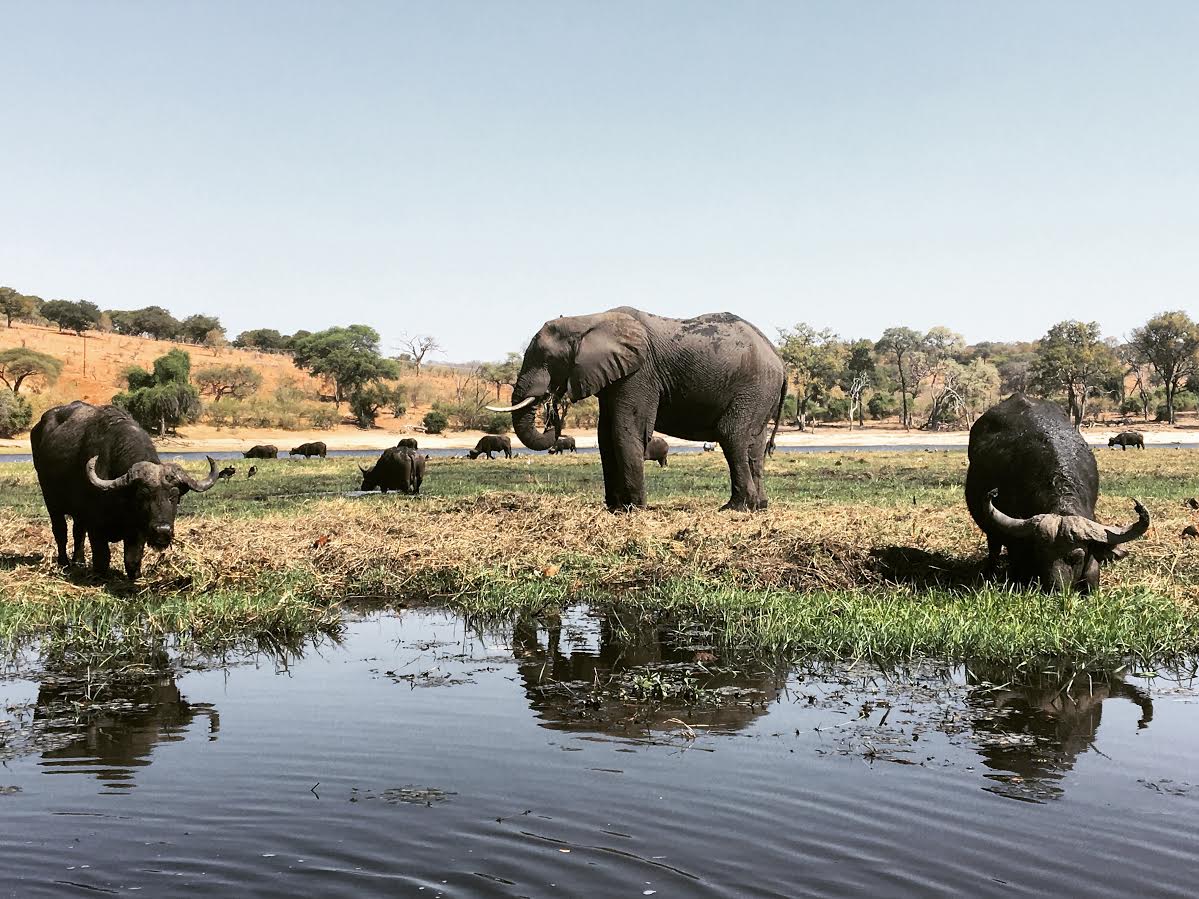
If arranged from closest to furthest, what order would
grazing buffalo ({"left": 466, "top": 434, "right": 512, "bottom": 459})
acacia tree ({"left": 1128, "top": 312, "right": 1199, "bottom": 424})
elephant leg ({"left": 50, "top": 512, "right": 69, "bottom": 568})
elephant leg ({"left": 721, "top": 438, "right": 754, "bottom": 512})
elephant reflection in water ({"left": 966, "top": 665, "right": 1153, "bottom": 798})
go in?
1. elephant reflection in water ({"left": 966, "top": 665, "right": 1153, "bottom": 798})
2. elephant leg ({"left": 50, "top": 512, "right": 69, "bottom": 568})
3. elephant leg ({"left": 721, "top": 438, "right": 754, "bottom": 512})
4. grazing buffalo ({"left": 466, "top": 434, "right": 512, "bottom": 459})
5. acacia tree ({"left": 1128, "top": 312, "right": 1199, "bottom": 424})

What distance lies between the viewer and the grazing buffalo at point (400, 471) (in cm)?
2114

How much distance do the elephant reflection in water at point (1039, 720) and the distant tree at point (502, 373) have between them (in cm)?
8874

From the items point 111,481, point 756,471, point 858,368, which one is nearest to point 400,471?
point 756,471

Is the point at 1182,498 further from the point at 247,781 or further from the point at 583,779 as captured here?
the point at 247,781

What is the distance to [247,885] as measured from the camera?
3.95 metres

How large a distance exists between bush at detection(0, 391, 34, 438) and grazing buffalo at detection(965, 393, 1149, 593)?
178 feet

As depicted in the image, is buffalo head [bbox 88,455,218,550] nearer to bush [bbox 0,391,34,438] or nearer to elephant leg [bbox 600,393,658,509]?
elephant leg [bbox 600,393,658,509]

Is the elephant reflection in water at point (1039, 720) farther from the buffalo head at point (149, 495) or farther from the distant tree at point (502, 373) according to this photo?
the distant tree at point (502, 373)

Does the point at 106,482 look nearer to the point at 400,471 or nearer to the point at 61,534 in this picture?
the point at 61,534

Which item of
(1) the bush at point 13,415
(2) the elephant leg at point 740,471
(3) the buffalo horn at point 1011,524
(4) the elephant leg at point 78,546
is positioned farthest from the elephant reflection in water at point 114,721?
(1) the bush at point 13,415

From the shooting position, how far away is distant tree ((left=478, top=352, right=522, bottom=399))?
97675 millimetres

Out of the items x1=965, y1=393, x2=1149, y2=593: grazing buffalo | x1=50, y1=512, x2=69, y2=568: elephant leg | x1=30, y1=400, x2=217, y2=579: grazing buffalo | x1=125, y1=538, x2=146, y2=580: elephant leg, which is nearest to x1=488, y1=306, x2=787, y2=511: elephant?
x1=965, y1=393, x2=1149, y2=593: grazing buffalo

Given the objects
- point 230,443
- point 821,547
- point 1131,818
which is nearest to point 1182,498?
point 821,547

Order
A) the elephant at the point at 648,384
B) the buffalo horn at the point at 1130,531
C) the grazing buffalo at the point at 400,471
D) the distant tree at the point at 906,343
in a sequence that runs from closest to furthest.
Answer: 1. the buffalo horn at the point at 1130,531
2. the elephant at the point at 648,384
3. the grazing buffalo at the point at 400,471
4. the distant tree at the point at 906,343
